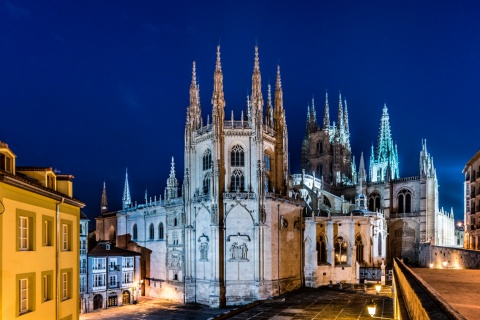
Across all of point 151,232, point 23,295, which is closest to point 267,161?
point 151,232

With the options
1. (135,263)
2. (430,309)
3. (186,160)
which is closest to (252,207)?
(186,160)

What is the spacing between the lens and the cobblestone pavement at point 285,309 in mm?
32750

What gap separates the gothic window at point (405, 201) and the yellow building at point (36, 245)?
66.8 metres

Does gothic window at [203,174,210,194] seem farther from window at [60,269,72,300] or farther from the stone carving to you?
window at [60,269,72,300]

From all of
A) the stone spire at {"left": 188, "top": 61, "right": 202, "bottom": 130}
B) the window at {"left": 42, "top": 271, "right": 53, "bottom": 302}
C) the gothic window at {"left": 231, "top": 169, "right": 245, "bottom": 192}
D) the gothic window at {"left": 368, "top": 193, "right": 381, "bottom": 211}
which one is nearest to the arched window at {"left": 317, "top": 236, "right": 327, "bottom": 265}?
the gothic window at {"left": 231, "top": 169, "right": 245, "bottom": 192}

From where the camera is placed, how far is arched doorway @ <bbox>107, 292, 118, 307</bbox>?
5809 centimetres

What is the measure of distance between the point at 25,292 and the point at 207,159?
38.2 metres

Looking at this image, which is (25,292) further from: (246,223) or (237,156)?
(237,156)

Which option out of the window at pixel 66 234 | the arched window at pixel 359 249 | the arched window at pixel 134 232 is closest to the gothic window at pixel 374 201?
the arched window at pixel 359 249

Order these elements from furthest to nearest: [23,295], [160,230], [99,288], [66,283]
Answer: [160,230]
[99,288]
[66,283]
[23,295]

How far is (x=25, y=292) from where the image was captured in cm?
1551

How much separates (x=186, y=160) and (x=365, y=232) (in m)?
27.3

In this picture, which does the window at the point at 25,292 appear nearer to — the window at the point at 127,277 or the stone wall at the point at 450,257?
the stone wall at the point at 450,257

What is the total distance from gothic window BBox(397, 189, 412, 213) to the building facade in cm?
979
